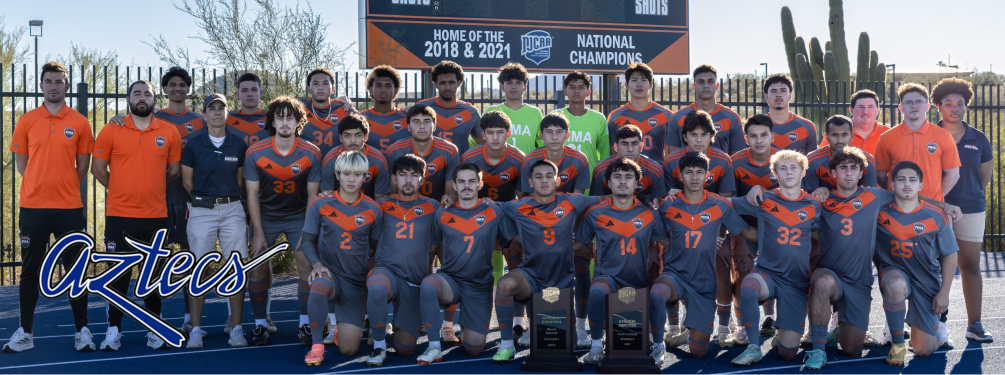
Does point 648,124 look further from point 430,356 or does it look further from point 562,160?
point 430,356

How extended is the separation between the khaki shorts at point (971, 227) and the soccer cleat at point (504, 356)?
3.69m

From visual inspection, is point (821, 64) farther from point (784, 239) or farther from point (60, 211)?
point (60, 211)

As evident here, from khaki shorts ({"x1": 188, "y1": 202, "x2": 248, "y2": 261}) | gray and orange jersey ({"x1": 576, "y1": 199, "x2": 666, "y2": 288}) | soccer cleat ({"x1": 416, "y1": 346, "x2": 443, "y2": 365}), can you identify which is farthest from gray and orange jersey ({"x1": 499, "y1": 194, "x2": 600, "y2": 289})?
khaki shorts ({"x1": 188, "y1": 202, "x2": 248, "y2": 261})

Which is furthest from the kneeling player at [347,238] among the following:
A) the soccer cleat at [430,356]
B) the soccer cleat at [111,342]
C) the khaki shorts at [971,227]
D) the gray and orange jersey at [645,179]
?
the khaki shorts at [971,227]

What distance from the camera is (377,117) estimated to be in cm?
665

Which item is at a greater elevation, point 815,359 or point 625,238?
point 625,238

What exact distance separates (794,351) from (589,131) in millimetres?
2517

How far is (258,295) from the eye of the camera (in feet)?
19.4

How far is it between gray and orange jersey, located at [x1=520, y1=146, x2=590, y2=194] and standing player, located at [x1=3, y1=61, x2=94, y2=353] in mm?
3548

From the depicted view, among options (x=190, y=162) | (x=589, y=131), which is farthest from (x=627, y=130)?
(x=190, y=162)

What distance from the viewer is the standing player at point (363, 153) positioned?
5891mm

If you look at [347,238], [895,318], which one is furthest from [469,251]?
[895,318]

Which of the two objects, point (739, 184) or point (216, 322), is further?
point (216, 322)

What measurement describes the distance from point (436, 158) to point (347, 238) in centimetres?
Answer: 103
